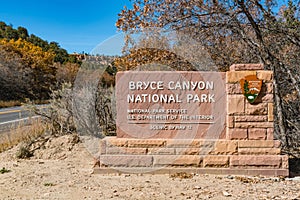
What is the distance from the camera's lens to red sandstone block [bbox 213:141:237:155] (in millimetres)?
5434

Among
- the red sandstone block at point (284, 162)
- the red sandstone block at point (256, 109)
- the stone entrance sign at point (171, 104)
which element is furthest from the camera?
the stone entrance sign at point (171, 104)

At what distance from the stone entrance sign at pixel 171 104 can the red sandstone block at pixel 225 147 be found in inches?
7.4

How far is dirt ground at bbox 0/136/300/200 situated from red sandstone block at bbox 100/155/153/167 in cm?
19

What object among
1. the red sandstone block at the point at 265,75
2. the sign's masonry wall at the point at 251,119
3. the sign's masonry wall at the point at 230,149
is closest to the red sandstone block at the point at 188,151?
the sign's masonry wall at the point at 230,149

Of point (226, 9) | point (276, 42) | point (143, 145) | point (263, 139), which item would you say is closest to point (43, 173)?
point (143, 145)

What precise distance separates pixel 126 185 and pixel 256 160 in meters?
2.10

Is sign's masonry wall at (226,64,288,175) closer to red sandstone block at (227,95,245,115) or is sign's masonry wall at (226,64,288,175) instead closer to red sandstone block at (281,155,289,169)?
red sandstone block at (227,95,245,115)

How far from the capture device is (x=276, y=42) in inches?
296

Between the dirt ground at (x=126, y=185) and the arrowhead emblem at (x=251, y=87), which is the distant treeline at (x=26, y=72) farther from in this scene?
the arrowhead emblem at (x=251, y=87)

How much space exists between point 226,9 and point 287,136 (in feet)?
9.90

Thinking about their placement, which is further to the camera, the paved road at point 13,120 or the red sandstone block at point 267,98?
the paved road at point 13,120

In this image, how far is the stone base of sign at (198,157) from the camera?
17.7 feet

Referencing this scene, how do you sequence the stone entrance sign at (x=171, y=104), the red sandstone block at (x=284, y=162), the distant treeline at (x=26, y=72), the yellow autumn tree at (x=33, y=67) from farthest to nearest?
the yellow autumn tree at (x=33, y=67), the distant treeline at (x=26, y=72), the stone entrance sign at (x=171, y=104), the red sandstone block at (x=284, y=162)

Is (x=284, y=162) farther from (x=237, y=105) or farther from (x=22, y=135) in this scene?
(x=22, y=135)
